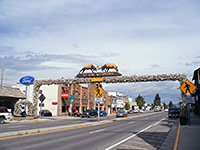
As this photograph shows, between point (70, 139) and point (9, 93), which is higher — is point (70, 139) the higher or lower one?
the lower one

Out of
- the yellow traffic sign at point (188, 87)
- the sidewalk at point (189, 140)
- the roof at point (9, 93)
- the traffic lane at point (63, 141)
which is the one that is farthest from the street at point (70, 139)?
the roof at point (9, 93)

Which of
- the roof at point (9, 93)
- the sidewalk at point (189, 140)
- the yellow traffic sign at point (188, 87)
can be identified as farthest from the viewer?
the roof at point (9, 93)

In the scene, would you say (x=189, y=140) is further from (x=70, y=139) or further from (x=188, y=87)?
(x=188, y=87)

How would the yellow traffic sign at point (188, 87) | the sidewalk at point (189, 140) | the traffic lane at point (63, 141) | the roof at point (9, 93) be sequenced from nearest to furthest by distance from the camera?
the sidewalk at point (189, 140) < the traffic lane at point (63, 141) < the yellow traffic sign at point (188, 87) < the roof at point (9, 93)

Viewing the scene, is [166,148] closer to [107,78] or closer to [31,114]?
[107,78]

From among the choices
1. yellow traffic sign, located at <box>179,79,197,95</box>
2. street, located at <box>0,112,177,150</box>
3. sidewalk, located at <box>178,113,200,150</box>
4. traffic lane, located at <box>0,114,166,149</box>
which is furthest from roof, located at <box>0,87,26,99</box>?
sidewalk, located at <box>178,113,200,150</box>

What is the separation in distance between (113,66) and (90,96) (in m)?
33.4

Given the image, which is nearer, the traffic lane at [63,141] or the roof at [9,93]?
the traffic lane at [63,141]

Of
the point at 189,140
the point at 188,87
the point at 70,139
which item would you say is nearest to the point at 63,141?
the point at 70,139

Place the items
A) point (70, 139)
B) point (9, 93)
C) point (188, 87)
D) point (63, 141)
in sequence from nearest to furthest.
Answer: point (63, 141) → point (70, 139) → point (188, 87) → point (9, 93)

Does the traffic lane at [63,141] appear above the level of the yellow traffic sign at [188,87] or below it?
below

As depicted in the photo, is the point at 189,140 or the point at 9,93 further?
the point at 9,93

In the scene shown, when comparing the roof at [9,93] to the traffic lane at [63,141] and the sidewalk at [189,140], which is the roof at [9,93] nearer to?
the traffic lane at [63,141]

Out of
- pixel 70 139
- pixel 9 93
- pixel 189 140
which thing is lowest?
pixel 70 139
